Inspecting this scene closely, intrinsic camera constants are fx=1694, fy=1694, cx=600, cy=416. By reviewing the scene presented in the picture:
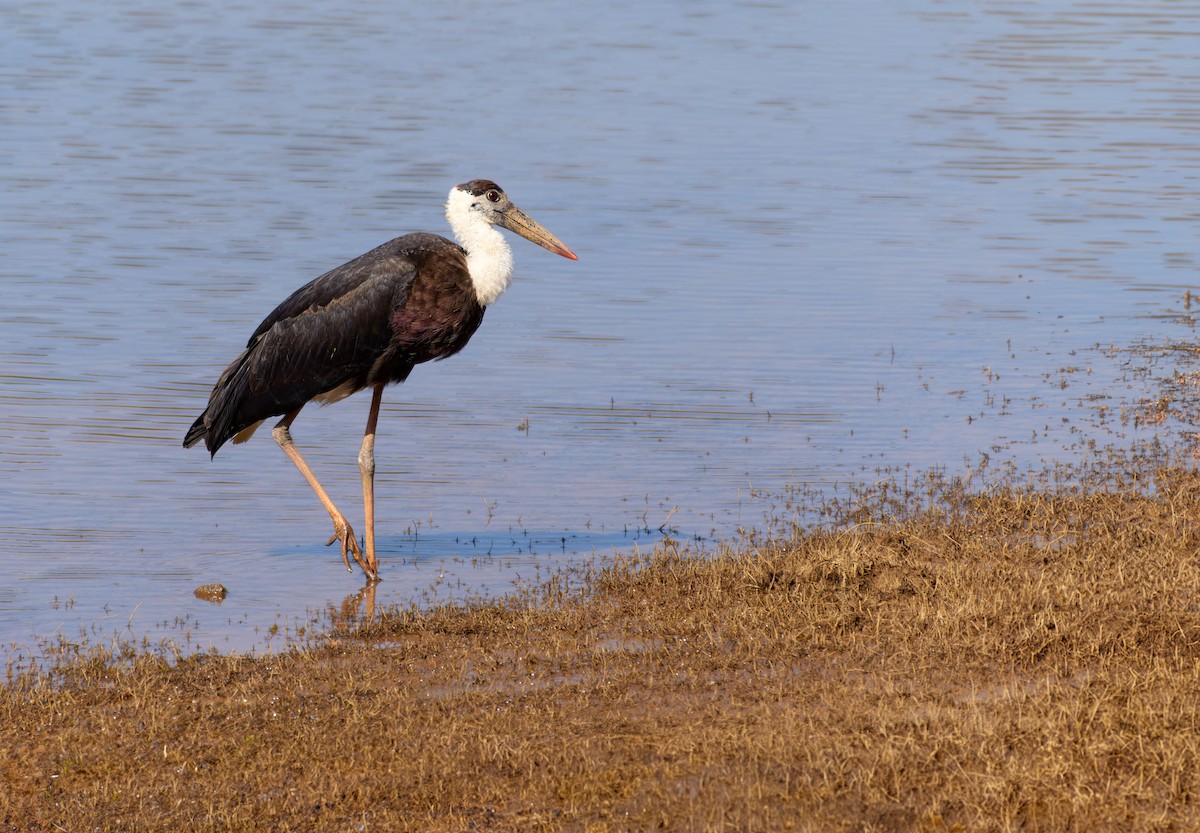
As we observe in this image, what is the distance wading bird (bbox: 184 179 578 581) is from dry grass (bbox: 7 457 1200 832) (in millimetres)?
1623

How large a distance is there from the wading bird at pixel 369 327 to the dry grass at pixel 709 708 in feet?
5.32

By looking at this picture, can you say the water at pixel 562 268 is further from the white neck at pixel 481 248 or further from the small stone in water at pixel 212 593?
the white neck at pixel 481 248

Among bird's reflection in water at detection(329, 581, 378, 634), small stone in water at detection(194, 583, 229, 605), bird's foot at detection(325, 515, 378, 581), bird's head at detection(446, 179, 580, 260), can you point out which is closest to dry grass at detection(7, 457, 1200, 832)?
bird's reflection in water at detection(329, 581, 378, 634)

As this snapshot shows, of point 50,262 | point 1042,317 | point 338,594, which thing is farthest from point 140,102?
point 338,594

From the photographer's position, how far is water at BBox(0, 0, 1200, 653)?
9.88 m

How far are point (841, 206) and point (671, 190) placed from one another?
1928 millimetres

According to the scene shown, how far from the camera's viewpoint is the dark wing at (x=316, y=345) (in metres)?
9.02

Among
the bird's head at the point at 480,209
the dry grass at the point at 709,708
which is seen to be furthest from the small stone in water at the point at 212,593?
the bird's head at the point at 480,209

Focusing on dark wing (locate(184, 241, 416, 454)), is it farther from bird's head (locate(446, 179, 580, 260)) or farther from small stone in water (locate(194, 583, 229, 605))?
small stone in water (locate(194, 583, 229, 605))

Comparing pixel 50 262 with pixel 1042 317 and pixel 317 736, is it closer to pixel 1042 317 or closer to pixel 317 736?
pixel 1042 317

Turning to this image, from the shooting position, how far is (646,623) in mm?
7422

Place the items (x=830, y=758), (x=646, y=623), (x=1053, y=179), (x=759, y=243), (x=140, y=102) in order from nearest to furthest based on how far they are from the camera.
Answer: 1. (x=830, y=758)
2. (x=646, y=623)
3. (x=759, y=243)
4. (x=1053, y=179)
5. (x=140, y=102)

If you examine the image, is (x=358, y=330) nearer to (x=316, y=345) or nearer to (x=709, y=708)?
(x=316, y=345)

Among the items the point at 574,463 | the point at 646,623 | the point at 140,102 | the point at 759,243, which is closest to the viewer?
the point at 646,623
